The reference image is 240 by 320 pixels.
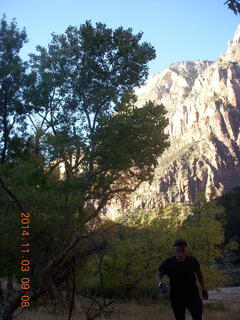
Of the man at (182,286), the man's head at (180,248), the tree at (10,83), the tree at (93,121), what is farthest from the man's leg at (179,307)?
the tree at (10,83)

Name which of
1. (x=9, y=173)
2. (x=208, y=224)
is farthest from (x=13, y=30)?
(x=208, y=224)

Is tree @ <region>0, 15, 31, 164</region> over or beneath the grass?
over

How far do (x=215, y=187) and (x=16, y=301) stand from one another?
172m

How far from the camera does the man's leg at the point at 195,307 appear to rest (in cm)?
553

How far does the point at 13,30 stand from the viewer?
68.5 ft

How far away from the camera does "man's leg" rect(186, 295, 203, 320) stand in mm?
5531

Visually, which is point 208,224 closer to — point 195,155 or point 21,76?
point 21,76

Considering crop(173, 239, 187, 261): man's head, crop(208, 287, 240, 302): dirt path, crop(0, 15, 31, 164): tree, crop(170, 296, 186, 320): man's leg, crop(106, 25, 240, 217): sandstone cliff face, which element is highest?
crop(106, 25, 240, 217): sandstone cliff face

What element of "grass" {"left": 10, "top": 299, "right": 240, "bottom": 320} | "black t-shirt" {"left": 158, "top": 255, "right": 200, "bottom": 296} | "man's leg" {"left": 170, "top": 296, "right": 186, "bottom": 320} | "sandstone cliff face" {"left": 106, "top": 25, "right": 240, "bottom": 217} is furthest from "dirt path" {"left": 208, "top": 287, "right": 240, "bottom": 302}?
"sandstone cliff face" {"left": 106, "top": 25, "right": 240, "bottom": 217}

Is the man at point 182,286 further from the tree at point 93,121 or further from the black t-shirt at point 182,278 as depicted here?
the tree at point 93,121

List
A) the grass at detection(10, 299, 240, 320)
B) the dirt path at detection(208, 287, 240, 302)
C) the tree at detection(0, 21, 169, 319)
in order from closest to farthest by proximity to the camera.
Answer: the grass at detection(10, 299, 240, 320), the tree at detection(0, 21, 169, 319), the dirt path at detection(208, 287, 240, 302)

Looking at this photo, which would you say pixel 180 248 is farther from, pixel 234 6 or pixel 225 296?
pixel 225 296

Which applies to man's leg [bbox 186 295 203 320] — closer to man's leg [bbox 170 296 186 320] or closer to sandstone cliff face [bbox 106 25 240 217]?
man's leg [bbox 170 296 186 320]

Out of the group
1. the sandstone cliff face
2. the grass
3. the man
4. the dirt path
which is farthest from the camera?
the sandstone cliff face
